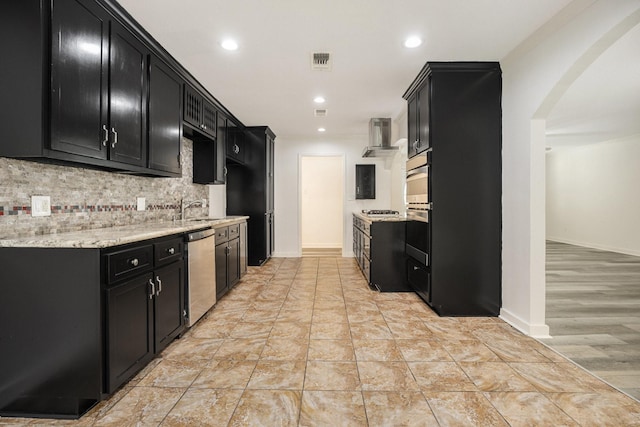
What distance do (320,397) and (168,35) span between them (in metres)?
2.85

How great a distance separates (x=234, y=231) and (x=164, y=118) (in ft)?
5.42

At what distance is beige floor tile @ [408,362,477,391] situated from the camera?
6.30 ft

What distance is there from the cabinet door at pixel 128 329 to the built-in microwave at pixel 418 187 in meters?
2.55

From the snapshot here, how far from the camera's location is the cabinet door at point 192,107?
3383 millimetres

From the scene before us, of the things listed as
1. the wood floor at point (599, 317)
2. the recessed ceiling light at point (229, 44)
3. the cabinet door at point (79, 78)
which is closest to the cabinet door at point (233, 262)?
the cabinet door at point (79, 78)

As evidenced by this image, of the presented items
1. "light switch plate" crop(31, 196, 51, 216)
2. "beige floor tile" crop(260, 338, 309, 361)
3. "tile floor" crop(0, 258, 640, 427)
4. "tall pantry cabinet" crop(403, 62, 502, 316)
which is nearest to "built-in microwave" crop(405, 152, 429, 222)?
"tall pantry cabinet" crop(403, 62, 502, 316)

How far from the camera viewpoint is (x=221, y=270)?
11.8ft

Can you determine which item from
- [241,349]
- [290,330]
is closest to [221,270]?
[290,330]

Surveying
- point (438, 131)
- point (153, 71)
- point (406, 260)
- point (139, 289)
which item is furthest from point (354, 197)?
point (139, 289)

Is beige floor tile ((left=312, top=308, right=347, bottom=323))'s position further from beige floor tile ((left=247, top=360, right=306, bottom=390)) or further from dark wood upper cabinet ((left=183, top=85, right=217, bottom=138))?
dark wood upper cabinet ((left=183, top=85, right=217, bottom=138))

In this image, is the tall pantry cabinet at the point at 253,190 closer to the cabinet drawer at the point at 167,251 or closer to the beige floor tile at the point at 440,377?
the cabinet drawer at the point at 167,251

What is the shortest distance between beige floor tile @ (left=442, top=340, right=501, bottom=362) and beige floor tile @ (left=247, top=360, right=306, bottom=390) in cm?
110

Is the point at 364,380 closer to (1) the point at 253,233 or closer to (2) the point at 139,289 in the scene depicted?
(2) the point at 139,289

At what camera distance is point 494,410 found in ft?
5.60
